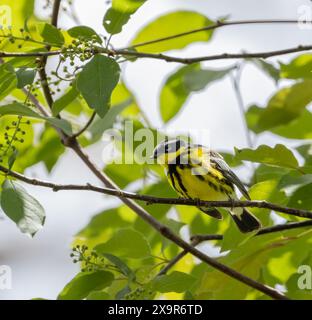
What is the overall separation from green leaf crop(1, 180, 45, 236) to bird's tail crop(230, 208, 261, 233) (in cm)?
79

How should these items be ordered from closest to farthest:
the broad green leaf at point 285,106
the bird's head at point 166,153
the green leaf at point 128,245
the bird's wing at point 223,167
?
the broad green leaf at point 285,106
the green leaf at point 128,245
the bird's wing at point 223,167
the bird's head at point 166,153

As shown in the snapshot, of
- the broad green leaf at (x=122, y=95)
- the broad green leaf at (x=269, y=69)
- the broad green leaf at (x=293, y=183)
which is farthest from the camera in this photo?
the broad green leaf at (x=122, y=95)

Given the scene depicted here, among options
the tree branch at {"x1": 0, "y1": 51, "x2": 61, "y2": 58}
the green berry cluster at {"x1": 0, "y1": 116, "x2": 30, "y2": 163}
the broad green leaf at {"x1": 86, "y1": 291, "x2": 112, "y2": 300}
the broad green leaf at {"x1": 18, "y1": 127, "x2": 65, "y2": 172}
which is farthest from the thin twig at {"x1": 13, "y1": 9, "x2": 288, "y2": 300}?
the broad green leaf at {"x1": 18, "y1": 127, "x2": 65, "y2": 172}

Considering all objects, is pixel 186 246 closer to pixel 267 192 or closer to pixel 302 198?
pixel 267 192

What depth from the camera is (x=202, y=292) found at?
2.96 metres

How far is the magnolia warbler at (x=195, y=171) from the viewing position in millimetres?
3740

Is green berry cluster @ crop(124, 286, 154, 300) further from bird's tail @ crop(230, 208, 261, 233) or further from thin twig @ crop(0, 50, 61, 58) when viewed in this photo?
thin twig @ crop(0, 50, 61, 58)

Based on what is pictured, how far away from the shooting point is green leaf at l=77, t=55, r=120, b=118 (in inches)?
99.0

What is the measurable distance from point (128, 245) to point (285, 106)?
3.78 ft

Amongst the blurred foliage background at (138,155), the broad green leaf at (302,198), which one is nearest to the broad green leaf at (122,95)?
the blurred foliage background at (138,155)

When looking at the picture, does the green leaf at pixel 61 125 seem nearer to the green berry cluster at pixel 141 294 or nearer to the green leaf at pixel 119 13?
the green leaf at pixel 119 13

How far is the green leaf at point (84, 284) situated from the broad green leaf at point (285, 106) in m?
1.08
